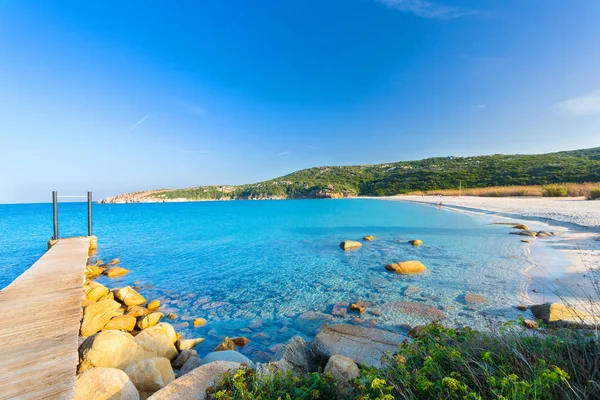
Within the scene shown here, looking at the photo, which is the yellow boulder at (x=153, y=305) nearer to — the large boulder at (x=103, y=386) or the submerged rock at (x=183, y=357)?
the submerged rock at (x=183, y=357)

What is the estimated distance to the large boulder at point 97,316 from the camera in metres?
6.27

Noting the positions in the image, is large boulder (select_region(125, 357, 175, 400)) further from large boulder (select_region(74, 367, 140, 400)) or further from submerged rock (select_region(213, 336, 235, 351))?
submerged rock (select_region(213, 336, 235, 351))

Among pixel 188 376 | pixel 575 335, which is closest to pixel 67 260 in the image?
pixel 188 376

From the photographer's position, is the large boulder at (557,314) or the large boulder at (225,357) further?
the large boulder at (557,314)

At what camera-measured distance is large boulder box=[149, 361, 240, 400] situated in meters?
3.00

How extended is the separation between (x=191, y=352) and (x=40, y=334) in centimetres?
254

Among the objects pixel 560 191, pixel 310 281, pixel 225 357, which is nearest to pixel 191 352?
pixel 225 357

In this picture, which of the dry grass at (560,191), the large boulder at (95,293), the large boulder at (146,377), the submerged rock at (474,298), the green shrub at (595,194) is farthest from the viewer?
the dry grass at (560,191)

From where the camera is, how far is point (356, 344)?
4.52m

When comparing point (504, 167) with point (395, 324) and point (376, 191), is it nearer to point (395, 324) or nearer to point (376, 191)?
point (376, 191)

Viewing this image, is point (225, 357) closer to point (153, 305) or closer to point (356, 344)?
point (356, 344)

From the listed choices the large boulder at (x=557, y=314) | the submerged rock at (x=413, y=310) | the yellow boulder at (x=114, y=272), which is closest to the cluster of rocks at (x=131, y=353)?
the submerged rock at (x=413, y=310)

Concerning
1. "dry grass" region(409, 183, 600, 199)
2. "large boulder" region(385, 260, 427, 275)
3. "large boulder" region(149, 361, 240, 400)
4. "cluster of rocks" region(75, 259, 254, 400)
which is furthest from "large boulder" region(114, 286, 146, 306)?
"dry grass" region(409, 183, 600, 199)

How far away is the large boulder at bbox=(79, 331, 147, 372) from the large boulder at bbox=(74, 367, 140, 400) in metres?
0.88
